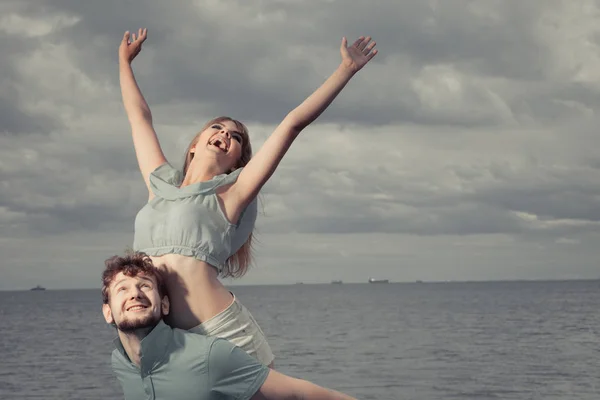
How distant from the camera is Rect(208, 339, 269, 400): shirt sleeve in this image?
470 cm

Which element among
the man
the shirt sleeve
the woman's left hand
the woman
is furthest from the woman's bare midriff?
the woman's left hand

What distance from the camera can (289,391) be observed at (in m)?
4.78

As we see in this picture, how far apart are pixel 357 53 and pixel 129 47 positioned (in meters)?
1.84

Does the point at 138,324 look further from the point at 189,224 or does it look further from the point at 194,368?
the point at 189,224

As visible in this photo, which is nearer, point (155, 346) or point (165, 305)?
point (155, 346)

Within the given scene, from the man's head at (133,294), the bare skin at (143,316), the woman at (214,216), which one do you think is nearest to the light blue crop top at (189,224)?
the woman at (214,216)

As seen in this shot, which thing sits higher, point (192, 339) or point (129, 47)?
point (129, 47)

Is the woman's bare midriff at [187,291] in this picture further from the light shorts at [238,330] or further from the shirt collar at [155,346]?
the shirt collar at [155,346]

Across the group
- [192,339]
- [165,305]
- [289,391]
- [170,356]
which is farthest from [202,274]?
[289,391]

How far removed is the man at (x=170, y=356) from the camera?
468 centimetres

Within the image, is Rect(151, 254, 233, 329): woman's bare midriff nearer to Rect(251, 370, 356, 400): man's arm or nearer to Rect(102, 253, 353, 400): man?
Rect(102, 253, 353, 400): man

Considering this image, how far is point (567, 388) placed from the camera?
31844 millimetres

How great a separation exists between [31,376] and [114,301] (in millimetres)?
36718

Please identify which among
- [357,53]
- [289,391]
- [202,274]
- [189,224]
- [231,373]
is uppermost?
[357,53]
